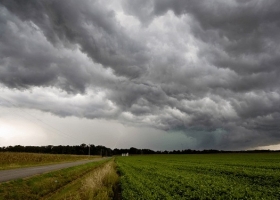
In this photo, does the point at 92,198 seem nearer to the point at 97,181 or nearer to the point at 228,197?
the point at 97,181

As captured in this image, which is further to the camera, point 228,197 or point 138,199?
point 138,199

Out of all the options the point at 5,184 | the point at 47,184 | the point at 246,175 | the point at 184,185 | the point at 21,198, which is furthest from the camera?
the point at 47,184

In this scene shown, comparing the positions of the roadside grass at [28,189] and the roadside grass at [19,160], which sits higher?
the roadside grass at [19,160]

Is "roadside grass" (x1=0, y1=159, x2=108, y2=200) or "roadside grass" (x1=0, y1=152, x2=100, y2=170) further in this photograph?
Result: "roadside grass" (x1=0, y1=152, x2=100, y2=170)

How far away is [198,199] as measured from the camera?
38.0ft

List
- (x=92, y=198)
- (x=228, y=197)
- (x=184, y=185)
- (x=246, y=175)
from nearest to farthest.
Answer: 1. (x=228, y=197)
2. (x=92, y=198)
3. (x=184, y=185)
4. (x=246, y=175)

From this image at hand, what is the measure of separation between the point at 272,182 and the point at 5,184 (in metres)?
20.2

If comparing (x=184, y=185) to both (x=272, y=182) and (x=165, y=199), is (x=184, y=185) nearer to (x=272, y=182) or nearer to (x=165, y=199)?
(x=165, y=199)

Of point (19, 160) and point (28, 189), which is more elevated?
point (19, 160)

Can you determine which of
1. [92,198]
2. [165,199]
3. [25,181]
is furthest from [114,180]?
[165,199]

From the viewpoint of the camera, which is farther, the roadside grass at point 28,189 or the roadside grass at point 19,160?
the roadside grass at point 19,160

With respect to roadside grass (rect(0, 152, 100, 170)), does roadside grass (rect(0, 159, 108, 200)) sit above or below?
below

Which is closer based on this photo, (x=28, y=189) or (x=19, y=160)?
(x=28, y=189)

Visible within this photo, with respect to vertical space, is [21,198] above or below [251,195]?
below
